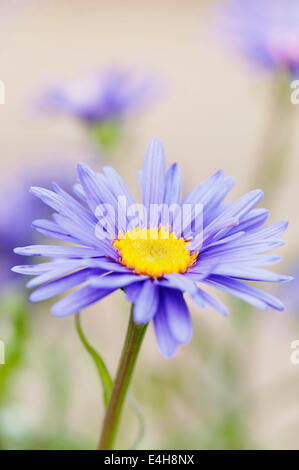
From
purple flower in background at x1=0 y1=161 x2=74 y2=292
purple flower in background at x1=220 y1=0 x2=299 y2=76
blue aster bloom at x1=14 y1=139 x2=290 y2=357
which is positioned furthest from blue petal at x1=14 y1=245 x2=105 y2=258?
purple flower in background at x1=220 y1=0 x2=299 y2=76

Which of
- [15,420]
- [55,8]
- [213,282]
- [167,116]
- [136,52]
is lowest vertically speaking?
[15,420]

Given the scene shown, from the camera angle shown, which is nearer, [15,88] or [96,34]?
[15,88]

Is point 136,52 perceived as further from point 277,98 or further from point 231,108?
point 277,98

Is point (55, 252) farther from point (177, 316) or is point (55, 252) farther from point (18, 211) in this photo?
point (18, 211)

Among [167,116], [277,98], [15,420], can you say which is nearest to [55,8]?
[167,116]

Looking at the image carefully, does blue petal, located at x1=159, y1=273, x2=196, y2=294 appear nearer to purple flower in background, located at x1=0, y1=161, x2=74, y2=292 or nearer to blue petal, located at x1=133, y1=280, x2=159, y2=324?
blue petal, located at x1=133, y1=280, x2=159, y2=324

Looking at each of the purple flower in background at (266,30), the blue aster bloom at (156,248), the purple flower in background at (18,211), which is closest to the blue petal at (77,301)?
the blue aster bloom at (156,248)
